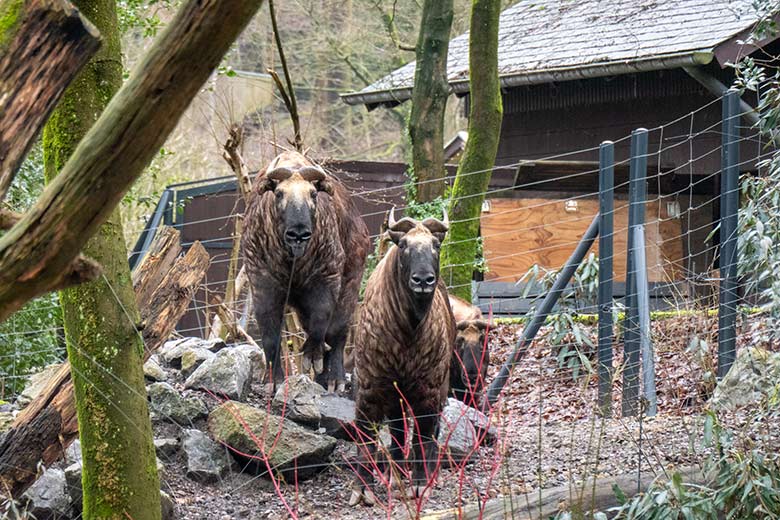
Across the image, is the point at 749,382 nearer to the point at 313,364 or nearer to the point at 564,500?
the point at 564,500

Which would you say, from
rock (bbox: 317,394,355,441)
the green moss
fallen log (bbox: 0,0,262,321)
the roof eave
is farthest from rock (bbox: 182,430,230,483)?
the roof eave

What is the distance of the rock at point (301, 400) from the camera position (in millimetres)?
7656

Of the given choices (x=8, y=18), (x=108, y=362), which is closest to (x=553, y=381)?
(x=108, y=362)

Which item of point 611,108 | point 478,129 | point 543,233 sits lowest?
point 543,233

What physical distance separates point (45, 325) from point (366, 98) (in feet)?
20.5

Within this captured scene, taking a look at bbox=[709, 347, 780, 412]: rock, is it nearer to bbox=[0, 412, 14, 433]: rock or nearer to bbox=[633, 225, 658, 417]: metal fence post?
bbox=[633, 225, 658, 417]: metal fence post

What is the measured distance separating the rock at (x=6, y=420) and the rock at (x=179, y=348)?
79.4 inches

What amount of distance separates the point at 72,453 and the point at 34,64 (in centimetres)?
452

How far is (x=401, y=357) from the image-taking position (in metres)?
7.04

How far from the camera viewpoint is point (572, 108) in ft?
46.9

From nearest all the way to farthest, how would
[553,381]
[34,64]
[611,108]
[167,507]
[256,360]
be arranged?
[34,64] < [167,507] < [256,360] < [553,381] < [611,108]

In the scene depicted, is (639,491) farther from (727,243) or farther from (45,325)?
(45,325)

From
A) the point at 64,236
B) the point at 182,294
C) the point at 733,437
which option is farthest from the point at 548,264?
the point at 64,236

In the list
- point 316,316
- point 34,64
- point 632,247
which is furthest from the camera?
point 316,316
